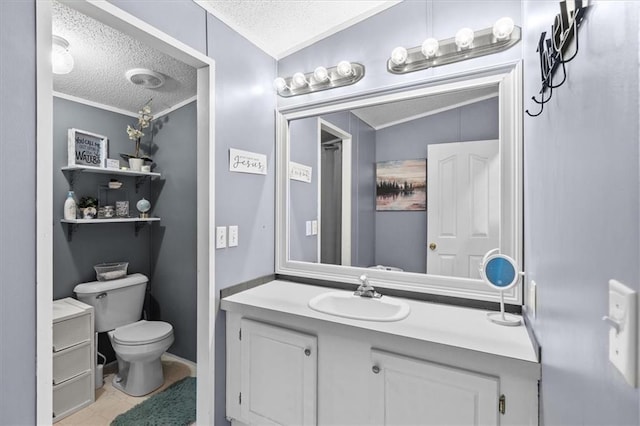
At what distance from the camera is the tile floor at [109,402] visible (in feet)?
6.54

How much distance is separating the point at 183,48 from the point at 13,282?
1.16 metres

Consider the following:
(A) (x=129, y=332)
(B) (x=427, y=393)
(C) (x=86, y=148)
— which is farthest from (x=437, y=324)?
(C) (x=86, y=148)

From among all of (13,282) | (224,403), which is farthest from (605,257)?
(224,403)

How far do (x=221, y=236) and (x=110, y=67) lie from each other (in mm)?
1468

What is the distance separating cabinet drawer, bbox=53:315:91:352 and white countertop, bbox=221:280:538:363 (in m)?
1.22

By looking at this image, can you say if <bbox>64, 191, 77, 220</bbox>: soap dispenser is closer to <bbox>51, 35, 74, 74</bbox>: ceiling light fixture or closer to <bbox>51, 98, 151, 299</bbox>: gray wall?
<bbox>51, 98, 151, 299</bbox>: gray wall

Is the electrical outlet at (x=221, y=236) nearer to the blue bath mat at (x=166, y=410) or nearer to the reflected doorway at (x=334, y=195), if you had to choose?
the reflected doorway at (x=334, y=195)

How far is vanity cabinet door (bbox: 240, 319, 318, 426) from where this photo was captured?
1420 mm

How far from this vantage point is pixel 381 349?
1265 mm

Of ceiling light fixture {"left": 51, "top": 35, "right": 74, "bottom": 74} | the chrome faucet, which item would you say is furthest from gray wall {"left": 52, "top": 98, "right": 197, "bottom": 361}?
the chrome faucet

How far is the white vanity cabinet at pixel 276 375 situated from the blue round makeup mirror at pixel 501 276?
0.80m

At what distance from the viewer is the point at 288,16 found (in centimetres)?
175

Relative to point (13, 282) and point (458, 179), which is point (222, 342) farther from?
point (458, 179)

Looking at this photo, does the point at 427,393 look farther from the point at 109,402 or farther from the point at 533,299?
the point at 109,402
